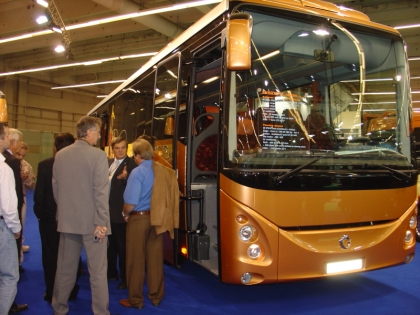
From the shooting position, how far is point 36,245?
711cm

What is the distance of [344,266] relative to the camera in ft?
13.0

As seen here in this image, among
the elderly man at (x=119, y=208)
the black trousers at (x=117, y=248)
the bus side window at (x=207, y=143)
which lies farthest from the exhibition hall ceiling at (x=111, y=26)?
the black trousers at (x=117, y=248)

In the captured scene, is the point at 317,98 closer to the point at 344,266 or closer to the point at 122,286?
the point at 344,266

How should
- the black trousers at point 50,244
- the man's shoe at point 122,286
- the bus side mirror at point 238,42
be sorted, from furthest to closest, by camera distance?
the man's shoe at point 122,286 → the black trousers at point 50,244 → the bus side mirror at point 238,42

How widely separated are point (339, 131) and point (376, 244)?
3.95 feet

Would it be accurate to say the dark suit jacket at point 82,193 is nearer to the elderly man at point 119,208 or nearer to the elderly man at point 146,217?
the elderly man at point 146,217

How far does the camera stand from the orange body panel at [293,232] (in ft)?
12.2

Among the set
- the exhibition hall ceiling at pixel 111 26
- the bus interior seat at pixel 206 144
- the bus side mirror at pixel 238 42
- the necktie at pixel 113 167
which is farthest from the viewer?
the exhibition hall ceiling at pixel 111 26

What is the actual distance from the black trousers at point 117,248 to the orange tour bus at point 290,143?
1.88ft

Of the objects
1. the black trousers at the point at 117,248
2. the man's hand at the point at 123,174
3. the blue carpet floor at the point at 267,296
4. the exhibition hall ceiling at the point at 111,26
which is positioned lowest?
the blue carpet floor at the point at 267,296

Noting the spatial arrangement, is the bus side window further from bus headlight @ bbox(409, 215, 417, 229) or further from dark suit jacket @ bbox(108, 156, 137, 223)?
bus headlight @ bbox(409, 215, 417, 229)

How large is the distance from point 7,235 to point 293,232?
2462 millimetres

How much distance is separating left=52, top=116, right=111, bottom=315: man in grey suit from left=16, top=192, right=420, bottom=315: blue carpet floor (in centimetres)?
55

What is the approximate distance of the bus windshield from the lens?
3824mm
